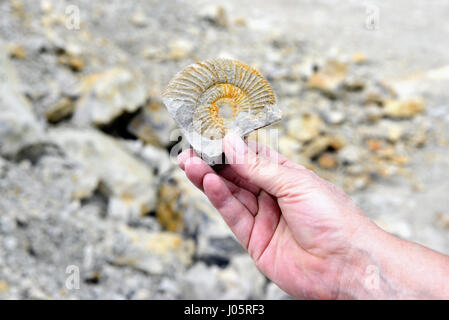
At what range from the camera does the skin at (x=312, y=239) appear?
2.52m

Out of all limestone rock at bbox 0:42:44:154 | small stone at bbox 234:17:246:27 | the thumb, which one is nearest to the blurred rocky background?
limestone rock at bbox 0:42:44:154

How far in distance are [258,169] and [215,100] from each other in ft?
2.17

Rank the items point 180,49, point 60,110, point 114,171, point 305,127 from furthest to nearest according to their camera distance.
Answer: point 180,49 < point 305,127 < point 60,110 < point 114,171

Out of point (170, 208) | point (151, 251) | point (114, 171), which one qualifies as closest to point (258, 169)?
point (151, 251)

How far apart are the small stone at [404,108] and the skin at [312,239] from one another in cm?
548

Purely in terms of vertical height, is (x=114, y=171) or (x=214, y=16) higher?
(x=214, y=16)

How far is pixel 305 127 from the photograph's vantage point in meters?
7.33

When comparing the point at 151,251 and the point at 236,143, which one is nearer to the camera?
the point at 236,143

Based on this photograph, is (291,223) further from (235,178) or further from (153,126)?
A: (153,126)

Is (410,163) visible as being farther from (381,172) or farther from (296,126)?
(296,126)

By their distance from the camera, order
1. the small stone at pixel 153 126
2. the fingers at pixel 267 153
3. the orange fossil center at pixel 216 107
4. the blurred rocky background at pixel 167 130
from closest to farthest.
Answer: the orange fossil center at pixel 216 107
the fingers at pixel 267 153
the blurred rocky background at pixel 167 130
the small stone at pixel 153 126

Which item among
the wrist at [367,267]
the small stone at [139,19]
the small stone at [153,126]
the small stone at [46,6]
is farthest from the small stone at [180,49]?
the wrist at [367,267]

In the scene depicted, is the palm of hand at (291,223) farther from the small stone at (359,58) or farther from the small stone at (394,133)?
the small stone at (359,58)

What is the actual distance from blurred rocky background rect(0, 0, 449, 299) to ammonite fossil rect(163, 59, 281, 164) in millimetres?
1659
